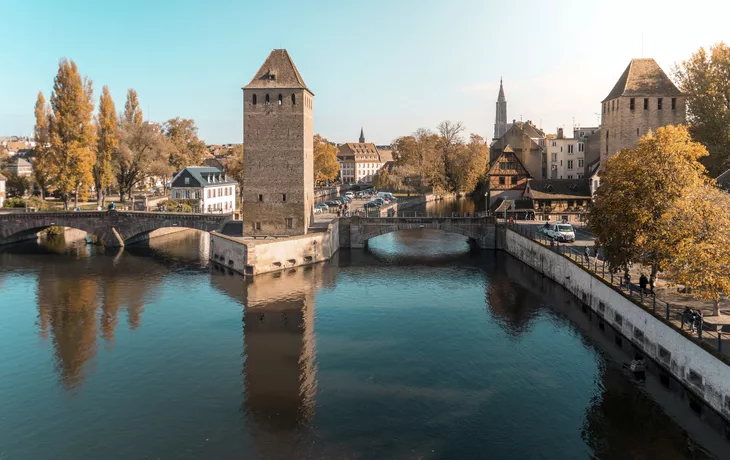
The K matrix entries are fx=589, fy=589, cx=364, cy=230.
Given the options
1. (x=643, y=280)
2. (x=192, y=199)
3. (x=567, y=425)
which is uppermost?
(x=192, y=199)

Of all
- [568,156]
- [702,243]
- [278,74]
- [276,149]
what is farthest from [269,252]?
[568,156]

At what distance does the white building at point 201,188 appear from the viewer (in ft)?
248

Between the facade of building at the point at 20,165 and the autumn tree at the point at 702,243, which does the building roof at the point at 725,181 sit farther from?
the facade of building at the point at 20,165

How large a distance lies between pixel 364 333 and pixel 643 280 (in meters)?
14.7

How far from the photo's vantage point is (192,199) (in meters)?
75.1

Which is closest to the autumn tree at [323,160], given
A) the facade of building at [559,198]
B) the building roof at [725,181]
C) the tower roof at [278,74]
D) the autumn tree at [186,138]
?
the autumn tree at [186,138]

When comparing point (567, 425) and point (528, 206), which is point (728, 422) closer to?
point (567, 425)

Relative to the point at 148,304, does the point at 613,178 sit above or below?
above

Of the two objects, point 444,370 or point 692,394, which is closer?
point 692,394

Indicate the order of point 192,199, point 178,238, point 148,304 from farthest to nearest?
point 192,199 → point 178,238 → point 148,304

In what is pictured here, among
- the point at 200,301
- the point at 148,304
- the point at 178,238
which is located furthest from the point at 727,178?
the point at 178,238

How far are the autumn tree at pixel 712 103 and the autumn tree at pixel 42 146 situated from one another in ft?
225

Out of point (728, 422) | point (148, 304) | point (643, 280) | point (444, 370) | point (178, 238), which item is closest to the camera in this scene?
point (728, 422)

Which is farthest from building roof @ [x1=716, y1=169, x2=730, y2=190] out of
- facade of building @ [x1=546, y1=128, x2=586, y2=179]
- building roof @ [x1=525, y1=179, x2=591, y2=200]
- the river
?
facade of building @ [x1=546, y1=128, x2=586, y2=179]
